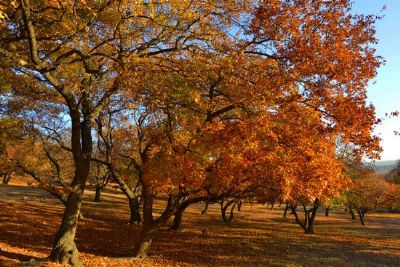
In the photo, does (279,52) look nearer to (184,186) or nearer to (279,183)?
(279,183)

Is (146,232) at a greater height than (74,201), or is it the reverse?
(74,201)

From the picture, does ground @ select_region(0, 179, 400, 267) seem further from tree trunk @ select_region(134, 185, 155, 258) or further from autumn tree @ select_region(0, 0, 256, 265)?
autumn tree @ select_region(0, 0, 256, 265)

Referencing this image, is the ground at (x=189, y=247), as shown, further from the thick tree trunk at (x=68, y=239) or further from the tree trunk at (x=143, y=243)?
the thick tree trunk at (x=68, y=239)

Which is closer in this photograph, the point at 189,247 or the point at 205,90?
the point at 205,90

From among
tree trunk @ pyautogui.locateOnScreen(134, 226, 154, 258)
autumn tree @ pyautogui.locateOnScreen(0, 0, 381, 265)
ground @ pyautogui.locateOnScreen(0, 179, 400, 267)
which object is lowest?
ground @ pyautogui.locateOnScreen(0, 179, 400, 267)

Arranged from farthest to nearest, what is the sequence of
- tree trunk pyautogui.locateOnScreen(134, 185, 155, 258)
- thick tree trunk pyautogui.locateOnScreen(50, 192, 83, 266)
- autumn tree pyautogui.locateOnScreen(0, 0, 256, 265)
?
tree trunk pyautogui.locateOnScreen(134, 185, 155, 258)
thick tree trunk pyautogui.locateOnScreen(50, 192, 83, 266)
autumn tree pyautogui.locateOnScreen(0, 0, 256, 265)

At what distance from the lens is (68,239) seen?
14.9 m

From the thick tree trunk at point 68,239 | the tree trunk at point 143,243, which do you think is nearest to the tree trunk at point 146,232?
the tree trunk at point 143,243

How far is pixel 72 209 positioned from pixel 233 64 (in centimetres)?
809

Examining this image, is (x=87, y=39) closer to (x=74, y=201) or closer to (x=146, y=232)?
(x=74, y=201)

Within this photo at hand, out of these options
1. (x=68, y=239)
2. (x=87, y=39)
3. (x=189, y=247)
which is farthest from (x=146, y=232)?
(x=87, y=39)

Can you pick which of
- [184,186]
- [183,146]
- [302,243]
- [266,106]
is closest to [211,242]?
[302,243]

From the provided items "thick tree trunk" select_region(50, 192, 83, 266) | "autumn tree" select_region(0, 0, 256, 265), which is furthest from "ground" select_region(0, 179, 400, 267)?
"autumn tree" select_region(0, 0, 256, 265)

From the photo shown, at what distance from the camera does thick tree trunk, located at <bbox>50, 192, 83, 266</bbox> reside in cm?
1461
